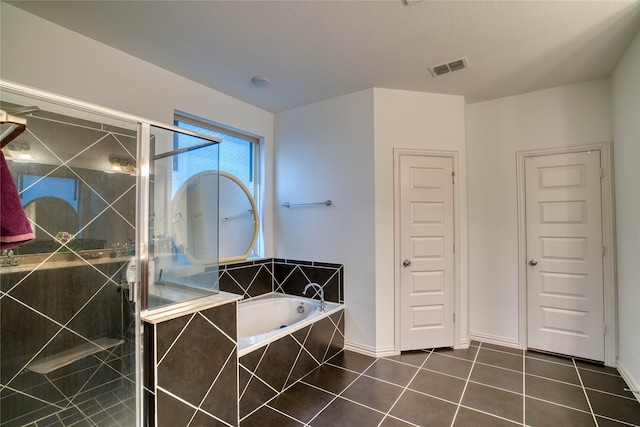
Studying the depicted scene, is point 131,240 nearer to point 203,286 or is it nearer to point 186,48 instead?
point 203,286

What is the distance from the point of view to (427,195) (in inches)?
113

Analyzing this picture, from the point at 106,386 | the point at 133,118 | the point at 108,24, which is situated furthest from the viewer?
the point at 108,24

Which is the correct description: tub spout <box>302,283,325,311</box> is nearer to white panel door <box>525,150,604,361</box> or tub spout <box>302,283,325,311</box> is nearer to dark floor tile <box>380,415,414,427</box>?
dark floor tile <box>380,415,414,427</box>

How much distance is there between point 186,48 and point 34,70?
90 centimetres

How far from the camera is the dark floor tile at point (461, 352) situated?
9.04ft

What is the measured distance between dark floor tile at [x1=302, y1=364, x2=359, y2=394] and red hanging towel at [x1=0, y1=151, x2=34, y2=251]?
2062 mm

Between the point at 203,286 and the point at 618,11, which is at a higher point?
the point at 618,11

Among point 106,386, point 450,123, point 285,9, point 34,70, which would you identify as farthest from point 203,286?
point 450,123

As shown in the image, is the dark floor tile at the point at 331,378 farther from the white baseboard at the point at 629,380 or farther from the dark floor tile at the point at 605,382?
the white baseboard at the point at 629,380

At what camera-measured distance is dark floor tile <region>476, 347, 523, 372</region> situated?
2576mm

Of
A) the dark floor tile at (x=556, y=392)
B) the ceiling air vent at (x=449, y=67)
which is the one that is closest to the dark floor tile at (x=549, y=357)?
the dark floor tile at (x=556, y=392)

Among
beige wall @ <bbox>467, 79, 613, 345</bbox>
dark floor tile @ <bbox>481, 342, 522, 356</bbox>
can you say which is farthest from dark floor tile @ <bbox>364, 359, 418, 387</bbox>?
beige wall @ <bbox>467, 79, 613, 345</bbox>

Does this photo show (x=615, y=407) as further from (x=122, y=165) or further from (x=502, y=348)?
(x=122, y=165)

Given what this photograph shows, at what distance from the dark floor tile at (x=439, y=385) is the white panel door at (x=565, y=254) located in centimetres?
115
